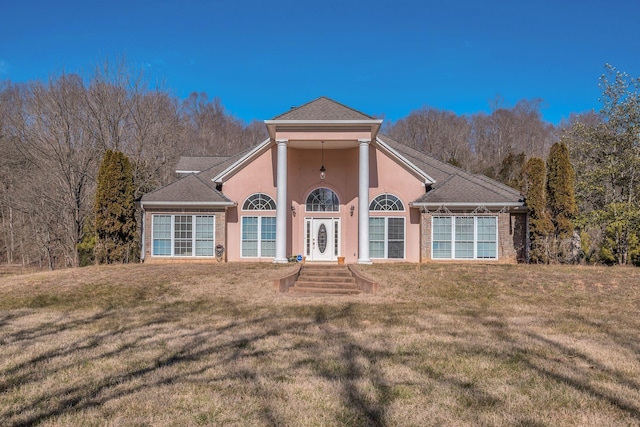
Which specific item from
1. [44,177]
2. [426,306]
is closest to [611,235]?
[426,306]

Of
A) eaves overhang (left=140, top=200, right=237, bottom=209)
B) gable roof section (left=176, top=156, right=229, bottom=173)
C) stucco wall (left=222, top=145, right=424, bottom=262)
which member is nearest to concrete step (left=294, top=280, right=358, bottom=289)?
stucco wall (left=222, top=145, right=424, bottom=262)

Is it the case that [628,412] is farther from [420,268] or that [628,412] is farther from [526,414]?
[420,268]

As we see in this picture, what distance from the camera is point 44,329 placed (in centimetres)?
833

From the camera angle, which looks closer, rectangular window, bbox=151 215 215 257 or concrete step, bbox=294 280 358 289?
concrete step, bbox=294 280 358 289

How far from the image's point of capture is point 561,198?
57.5ft

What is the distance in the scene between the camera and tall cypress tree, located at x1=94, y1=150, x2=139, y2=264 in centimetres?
1855

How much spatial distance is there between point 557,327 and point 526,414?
493 cm

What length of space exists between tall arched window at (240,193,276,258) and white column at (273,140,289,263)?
154 cm

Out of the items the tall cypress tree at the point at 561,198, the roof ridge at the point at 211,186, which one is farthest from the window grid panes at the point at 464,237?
the roof ridge at the point at 211,186

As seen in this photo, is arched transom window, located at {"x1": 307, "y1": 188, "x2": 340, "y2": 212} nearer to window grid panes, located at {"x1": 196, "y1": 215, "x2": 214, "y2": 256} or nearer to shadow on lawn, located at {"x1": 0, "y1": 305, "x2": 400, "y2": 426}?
window grid panes, located at {"x1": 196, "y1": 215, "x2": 214, "y2": 256}

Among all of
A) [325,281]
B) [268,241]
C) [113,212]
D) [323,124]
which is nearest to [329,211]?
[268,241]

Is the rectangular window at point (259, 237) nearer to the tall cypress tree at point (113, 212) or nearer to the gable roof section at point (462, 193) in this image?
the tall cypress tree at point (113, 212)

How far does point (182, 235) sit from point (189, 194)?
5.66 ft

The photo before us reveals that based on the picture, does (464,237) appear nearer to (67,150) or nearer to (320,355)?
(320,355)
